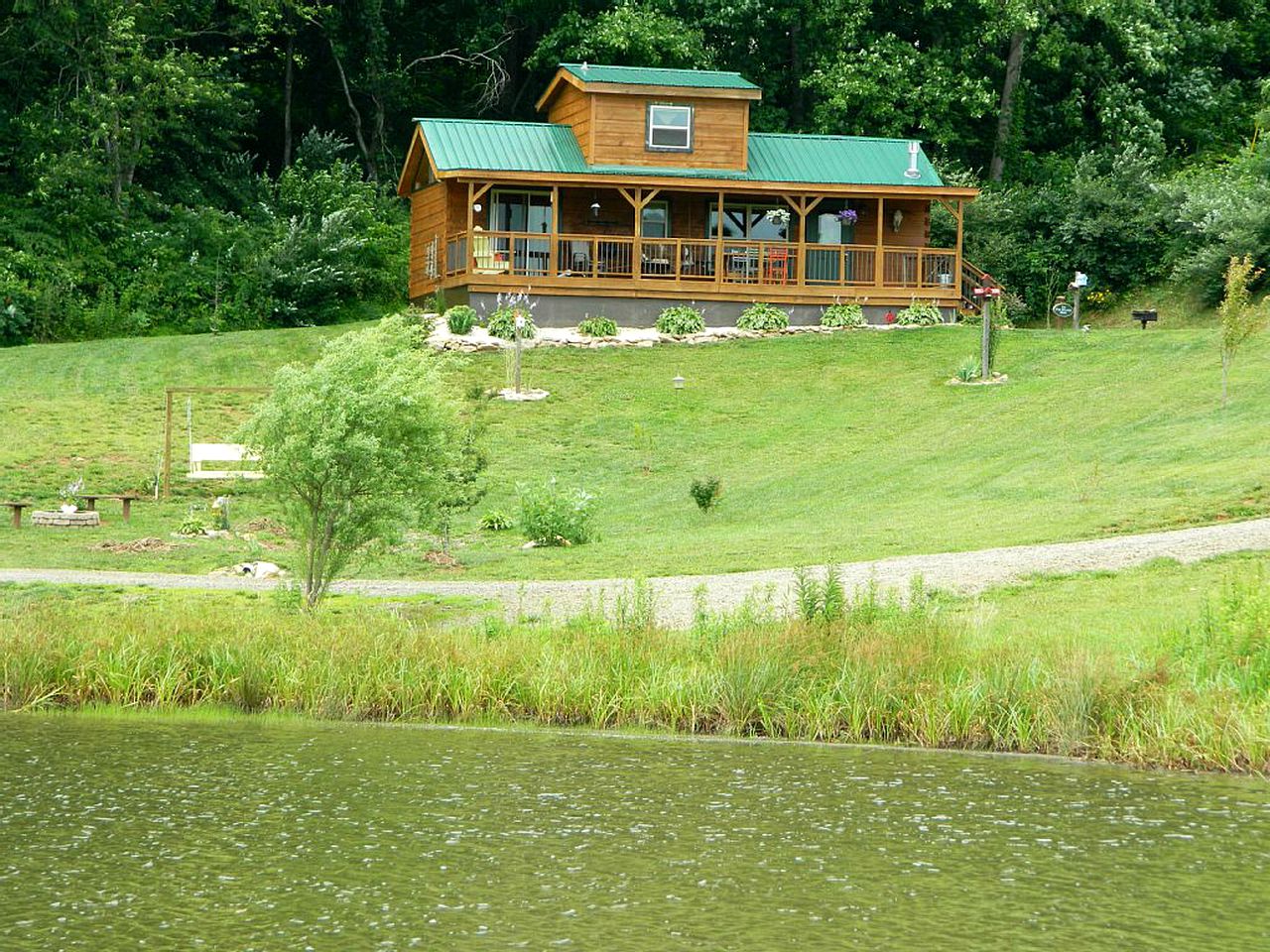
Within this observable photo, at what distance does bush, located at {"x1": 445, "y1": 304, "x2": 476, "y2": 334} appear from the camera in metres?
35.0

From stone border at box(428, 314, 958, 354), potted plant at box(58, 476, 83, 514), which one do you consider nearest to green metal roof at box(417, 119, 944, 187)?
stone border at box(428, 314, 958, 354)

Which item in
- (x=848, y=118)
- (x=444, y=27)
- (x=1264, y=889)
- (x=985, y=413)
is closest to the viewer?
(x=1264, y=889)

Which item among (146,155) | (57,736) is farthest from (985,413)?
(146,155)

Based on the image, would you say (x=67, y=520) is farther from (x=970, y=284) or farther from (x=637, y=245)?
(x=970, y=284)

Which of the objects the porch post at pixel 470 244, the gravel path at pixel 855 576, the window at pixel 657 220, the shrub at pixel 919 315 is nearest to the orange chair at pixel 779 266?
the shrub at pixel 919 315

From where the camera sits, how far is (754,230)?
4019cm

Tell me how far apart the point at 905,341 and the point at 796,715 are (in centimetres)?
2338

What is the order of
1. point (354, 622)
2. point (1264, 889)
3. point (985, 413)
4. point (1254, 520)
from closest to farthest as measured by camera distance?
point (1264, 889) < point (354, 622) < point (1254, 520) < point (985, 413)

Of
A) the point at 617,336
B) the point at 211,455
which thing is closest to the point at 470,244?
the point at 617,336

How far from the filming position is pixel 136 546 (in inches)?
845

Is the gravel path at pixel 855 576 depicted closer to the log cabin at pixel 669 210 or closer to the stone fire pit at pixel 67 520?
the stone fire pit at pixel 67 520

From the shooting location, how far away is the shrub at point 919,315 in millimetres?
37281

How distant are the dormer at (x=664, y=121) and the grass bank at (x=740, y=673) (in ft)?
81.7

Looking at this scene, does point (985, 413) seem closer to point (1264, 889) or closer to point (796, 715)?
point (796, 715)
